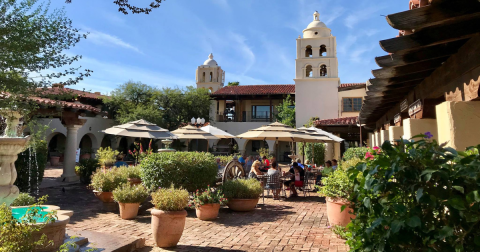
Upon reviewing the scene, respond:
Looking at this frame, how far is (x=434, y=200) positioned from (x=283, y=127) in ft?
30.1

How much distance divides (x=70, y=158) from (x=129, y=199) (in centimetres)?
769

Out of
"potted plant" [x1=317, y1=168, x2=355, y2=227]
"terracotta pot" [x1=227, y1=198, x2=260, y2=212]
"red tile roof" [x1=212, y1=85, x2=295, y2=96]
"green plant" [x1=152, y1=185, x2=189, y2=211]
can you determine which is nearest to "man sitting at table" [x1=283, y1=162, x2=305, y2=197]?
"terracotta pot" [x1=227, y1=198, x2=260, y2=212]

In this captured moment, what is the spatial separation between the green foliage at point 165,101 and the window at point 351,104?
11.6 meters

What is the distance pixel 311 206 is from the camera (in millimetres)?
7922

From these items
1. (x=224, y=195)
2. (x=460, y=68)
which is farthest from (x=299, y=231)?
(x=460, y=68)

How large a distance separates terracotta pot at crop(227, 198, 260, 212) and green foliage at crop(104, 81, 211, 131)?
1888 centimetres

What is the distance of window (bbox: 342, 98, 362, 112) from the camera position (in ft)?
75.4

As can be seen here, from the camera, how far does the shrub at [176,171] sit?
22.8 ft

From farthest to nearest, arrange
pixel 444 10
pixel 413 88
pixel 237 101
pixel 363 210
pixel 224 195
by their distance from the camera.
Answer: pixel 237 101 → pixel 224 195 → pixel 413 88 → pixel 444 10 → pixel 363 210

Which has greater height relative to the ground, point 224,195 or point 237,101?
point 237,101

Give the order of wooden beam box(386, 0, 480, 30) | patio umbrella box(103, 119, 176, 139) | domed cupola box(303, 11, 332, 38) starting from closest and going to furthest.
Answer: wooden beam box(386, 0, 480, 30)
patio umbrella box(103, 119, 176, 139)
domed cupola box(303, 11, 332, 38)

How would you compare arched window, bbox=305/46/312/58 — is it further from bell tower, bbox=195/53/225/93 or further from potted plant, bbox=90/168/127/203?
potted plant, bbox=90/168/127/203

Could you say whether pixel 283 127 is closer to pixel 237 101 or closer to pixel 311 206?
pixel 311 206

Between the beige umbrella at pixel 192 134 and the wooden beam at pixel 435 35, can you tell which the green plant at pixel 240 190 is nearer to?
the wooden beam at pixel 435 35
